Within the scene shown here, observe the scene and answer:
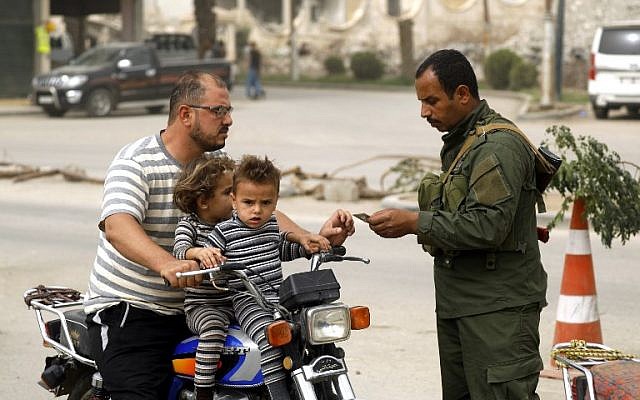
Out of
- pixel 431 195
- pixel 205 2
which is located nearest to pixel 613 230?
pixel 431 195

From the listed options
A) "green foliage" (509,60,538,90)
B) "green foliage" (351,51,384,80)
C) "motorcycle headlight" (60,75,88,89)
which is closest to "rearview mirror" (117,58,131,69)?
"motorcycle headlight" (60,75,88,89)

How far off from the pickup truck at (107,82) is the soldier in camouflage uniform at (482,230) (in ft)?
87.0

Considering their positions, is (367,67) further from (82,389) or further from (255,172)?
(255,172)

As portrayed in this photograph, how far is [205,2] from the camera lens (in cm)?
4062

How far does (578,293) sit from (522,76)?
37.4 metres

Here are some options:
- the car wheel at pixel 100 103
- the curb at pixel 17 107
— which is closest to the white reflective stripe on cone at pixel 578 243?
the car wheel at pixel 100 103

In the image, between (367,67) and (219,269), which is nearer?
(219,269)

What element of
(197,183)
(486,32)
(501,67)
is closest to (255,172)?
(197,183)

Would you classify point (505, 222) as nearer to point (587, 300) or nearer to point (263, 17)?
point (587, 300)

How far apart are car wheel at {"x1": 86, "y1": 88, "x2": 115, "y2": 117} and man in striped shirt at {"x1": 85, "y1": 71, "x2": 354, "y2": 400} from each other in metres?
26.2

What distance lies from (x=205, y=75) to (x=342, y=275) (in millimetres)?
5585

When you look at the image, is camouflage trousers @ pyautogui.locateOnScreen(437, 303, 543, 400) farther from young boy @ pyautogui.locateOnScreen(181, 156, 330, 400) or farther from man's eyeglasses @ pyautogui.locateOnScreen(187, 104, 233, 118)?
man's eyeglasses @ pyautogui.locateOnScreen(187, 104, 233, 118)

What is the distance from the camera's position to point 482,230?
14.5 feet

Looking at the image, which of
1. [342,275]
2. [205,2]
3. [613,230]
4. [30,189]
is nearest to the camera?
[613,230]
